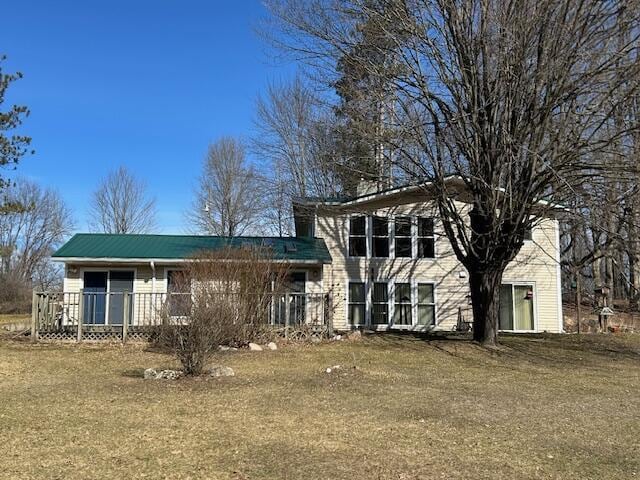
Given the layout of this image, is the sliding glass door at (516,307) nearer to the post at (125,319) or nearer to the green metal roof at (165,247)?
the green metal roof at (165,247)

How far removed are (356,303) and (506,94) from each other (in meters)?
9.27

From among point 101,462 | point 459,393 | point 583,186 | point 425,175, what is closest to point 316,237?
point 425,175

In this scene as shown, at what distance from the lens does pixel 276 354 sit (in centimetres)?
1350

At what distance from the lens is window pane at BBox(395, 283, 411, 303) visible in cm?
2028

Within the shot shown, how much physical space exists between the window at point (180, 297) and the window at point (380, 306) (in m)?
7.69

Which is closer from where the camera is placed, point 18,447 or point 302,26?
point 18,447

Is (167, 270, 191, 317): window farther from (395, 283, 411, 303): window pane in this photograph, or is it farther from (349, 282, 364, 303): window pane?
(395, 283, 411, 303): window pane

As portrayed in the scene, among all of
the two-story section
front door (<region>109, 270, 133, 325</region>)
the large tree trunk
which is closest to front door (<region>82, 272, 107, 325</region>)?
front door (<region>109, 270, 133, 325</region>)

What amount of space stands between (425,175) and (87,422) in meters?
10.00

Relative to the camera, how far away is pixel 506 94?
1320 cm

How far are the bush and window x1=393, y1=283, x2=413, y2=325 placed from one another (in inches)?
230

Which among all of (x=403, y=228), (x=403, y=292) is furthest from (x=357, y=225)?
(x=403, y=292)

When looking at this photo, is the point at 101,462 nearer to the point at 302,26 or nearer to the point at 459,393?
the point at 459,393

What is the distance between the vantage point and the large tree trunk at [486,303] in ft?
49.3
